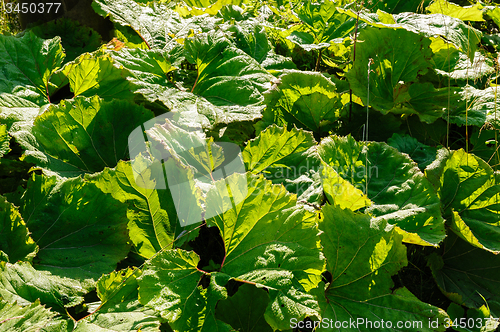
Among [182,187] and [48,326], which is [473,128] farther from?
[48,326]

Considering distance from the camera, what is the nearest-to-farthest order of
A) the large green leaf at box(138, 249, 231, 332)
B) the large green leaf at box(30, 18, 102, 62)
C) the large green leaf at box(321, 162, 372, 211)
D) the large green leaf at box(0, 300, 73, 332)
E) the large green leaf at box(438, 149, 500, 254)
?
the large green leaf at box(0, 300, 73, 332) < the large green leaf at box(138, 249, 231, 332) < the large green leaf at box(321, 162, 372, 211) < the large green leaf at box(438, 149, 500, 254) < the large green leaf at box(30, 18, 102, 62)

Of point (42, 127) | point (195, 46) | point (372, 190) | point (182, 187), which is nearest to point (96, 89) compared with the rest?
point (42, 127)

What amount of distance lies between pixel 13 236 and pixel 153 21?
165cm

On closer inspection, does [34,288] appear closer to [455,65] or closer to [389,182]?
[389,182]

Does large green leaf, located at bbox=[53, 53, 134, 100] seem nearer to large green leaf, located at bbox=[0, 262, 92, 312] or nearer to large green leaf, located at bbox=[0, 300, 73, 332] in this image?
large green leaf, located at bbox=[0, 262, 92, 312]

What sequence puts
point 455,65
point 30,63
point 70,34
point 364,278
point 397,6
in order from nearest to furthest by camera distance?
1. point 364,278
2. point 30,63
3. point 455,65
4. point 70,34
5. point 397,6

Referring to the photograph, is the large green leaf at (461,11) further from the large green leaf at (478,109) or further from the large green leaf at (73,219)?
the large green leaf at (73,219)

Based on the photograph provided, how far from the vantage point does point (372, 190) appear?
1917 mm

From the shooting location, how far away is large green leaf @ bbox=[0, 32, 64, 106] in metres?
2.18

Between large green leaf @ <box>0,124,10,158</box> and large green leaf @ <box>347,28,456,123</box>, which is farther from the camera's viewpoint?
large green leaf @ <box>347,28,456,123</box>

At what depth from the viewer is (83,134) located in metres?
1.96

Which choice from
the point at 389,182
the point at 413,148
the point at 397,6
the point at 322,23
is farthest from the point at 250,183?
the point at 397,6

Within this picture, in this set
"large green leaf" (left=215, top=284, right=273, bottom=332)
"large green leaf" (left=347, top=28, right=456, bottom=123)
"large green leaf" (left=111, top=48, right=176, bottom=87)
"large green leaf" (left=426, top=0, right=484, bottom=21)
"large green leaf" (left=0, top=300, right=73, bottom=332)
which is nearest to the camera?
"large green leaf" (left=0, top=300, right=73, bottom=332)

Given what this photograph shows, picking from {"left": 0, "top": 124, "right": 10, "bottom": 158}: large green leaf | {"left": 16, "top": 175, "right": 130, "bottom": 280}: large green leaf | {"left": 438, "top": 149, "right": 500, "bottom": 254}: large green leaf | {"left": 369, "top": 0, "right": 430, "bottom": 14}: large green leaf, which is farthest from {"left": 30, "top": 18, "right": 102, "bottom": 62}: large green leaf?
{"left": 438, "top": 149, "right": 500, "bottom": 254}: large green leaf
